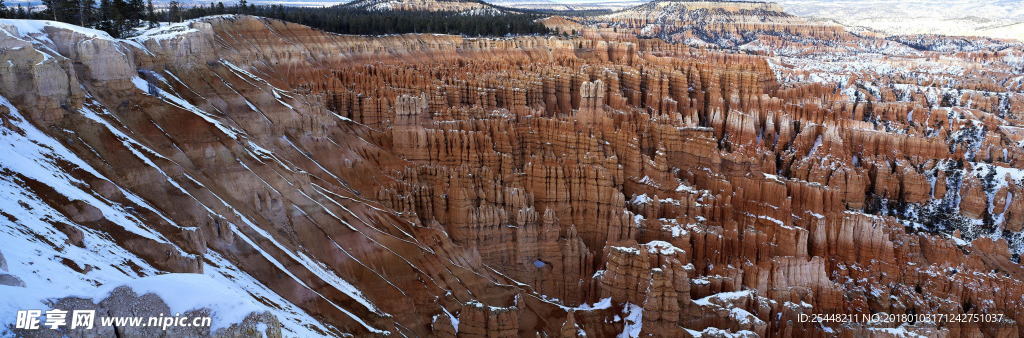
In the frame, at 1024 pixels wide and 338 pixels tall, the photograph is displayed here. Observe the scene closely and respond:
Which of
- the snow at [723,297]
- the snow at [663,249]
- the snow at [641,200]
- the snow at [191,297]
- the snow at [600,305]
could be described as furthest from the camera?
the snow at [641,200]

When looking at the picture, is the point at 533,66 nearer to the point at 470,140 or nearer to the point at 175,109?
the point at 470,140

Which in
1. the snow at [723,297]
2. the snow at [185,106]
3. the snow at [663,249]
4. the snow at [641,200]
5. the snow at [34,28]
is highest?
the snow at [34,28]

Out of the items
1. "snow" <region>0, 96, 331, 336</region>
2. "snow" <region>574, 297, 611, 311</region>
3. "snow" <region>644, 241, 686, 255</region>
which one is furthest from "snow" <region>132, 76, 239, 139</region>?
"snow" <region>644, 241, 686, 255</region>

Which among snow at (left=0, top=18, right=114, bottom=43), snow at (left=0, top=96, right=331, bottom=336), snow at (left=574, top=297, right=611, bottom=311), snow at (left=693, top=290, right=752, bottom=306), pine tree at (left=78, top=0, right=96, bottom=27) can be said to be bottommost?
snow at (left=574, top=297, right=611, bottom=311)

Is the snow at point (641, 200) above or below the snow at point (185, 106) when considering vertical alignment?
below

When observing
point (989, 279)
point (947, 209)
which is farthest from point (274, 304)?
point (947, 209)

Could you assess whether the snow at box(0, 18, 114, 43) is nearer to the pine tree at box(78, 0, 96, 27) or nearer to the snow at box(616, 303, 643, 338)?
the pine tree at box(78, 0, 96, 27)

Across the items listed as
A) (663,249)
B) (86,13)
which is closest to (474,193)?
(663,249)

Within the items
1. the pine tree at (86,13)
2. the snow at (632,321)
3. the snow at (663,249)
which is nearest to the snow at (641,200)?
the snow at (663,249)

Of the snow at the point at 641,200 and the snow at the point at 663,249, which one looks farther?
the snow at the point at 641,200

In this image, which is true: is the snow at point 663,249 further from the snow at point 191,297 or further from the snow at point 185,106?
the snow at point 191,297
